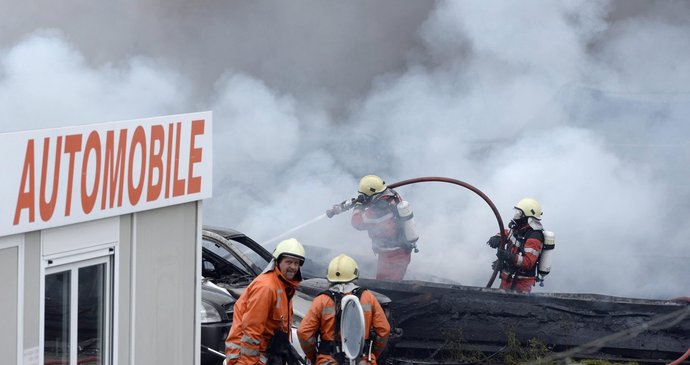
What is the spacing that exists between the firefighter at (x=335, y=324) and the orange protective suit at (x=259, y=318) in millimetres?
168

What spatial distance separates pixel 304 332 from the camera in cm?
575

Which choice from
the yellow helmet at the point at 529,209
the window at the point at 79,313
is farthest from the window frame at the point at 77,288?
the yellow helmet at the point at 529,209

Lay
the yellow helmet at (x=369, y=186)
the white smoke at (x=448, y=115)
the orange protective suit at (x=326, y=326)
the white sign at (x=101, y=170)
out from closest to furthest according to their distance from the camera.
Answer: the white sign at (x=101, y=170)
the orange protective suit at (x=326, y=326)
the yellow helmet at (x=369, y=186)
the white smoke at (x=448, y=115)

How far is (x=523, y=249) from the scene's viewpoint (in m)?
8.74

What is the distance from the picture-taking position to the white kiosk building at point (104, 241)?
391 centimetres

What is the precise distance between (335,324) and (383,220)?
3.46 m

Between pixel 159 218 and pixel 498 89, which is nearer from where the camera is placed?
pixel 159 218

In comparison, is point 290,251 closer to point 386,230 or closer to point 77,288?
point 77,288

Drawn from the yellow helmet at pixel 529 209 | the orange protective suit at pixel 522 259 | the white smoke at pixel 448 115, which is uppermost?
the white smoke at pixel 448 115

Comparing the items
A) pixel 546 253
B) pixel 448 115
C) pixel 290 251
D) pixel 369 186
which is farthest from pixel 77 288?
pixel 448 115

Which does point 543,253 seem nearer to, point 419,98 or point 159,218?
point 159,218

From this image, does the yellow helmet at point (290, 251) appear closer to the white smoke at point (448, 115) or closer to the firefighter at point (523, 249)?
the firefighter at point (523, 249)

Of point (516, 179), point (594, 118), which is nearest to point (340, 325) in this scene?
point (516, 179)

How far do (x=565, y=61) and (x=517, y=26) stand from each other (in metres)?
0.84
